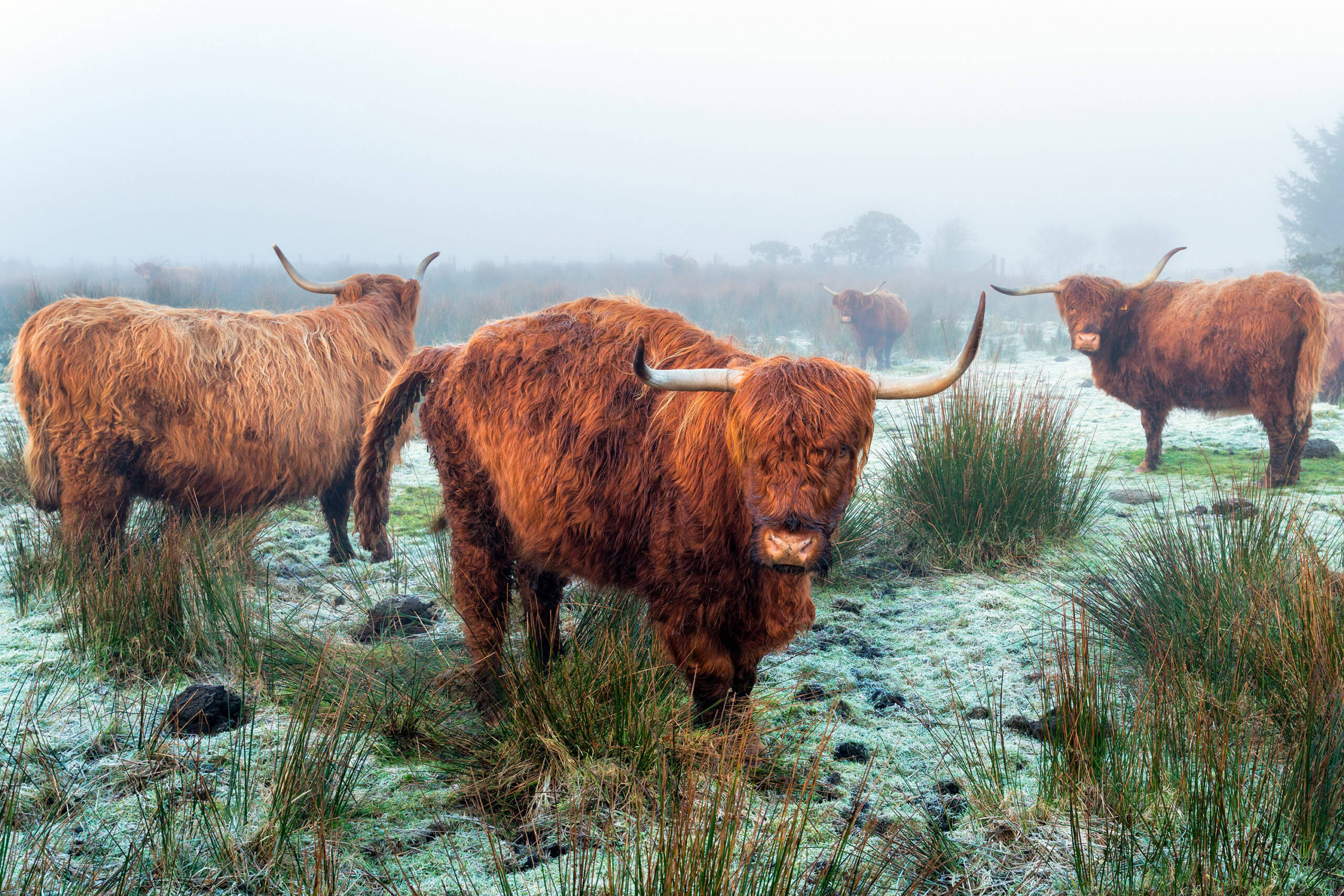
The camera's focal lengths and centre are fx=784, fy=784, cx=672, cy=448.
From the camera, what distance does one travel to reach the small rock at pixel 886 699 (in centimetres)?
277

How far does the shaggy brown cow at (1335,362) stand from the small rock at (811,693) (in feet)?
34.7

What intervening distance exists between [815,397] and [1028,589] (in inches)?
94.9

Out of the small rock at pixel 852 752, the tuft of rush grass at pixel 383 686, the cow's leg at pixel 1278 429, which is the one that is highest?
the cow's leg at pixel 1278 429

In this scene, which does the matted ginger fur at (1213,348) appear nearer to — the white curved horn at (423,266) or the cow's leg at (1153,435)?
the cow's leg at (1153,435)

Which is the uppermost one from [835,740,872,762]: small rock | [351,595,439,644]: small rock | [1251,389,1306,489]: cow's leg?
[1251,389,1306,489]: cow's leg

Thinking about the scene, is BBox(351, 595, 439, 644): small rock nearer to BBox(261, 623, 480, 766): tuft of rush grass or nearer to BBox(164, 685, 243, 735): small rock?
BBox(261, 623, 480, 766): tuft of rush grass

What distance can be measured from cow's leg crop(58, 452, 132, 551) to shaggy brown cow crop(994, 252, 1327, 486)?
5.82 metres

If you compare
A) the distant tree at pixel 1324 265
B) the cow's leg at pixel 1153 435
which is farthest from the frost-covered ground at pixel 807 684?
the distant tree at pixel 1324 265

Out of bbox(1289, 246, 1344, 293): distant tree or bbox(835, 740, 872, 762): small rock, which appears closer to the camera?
bbox(835, 740, 872, 762): small rock

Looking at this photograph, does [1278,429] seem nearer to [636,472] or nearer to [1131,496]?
[1131,496]

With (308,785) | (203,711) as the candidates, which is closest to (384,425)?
(203,711)

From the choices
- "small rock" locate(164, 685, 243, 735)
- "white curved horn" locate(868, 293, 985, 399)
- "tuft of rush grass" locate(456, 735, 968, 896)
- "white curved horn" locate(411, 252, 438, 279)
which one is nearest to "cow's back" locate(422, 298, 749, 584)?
"white curved horn" locate(868, 293, 985, 399)

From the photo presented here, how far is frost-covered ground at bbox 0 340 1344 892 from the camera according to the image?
1.91 metres

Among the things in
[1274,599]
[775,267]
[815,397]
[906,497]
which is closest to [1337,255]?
[906,497]
